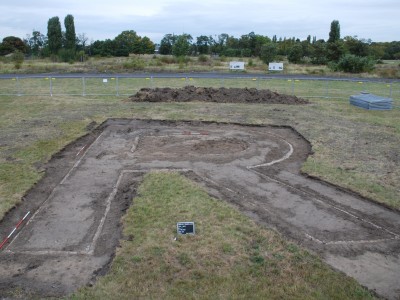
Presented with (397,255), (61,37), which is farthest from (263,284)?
(61,37)

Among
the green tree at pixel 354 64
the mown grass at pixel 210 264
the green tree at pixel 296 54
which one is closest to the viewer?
the mown grass at pixel 210 264

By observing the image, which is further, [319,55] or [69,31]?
[69,31]

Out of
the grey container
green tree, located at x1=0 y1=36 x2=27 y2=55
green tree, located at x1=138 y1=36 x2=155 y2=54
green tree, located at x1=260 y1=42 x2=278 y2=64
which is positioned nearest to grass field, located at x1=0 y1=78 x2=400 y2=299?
the grey container

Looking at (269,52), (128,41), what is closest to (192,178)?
(269,52)

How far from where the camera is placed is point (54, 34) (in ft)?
224

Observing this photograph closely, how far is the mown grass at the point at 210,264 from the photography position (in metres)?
7.03

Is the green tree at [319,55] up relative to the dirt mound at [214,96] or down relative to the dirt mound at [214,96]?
up

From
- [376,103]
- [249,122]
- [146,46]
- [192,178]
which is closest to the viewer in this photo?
[192,178]

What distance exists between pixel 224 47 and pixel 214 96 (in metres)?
66.0

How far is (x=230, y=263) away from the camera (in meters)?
7.90

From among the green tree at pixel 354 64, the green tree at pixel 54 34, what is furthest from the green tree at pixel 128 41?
the green tree at pixel 354 64

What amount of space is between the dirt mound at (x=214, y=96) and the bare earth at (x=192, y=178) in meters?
8.77

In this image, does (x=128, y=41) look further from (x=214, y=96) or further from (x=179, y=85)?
(x=214, y=96)

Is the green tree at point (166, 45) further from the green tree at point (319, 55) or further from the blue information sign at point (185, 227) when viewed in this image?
the blue information sign at point (185, 227)
